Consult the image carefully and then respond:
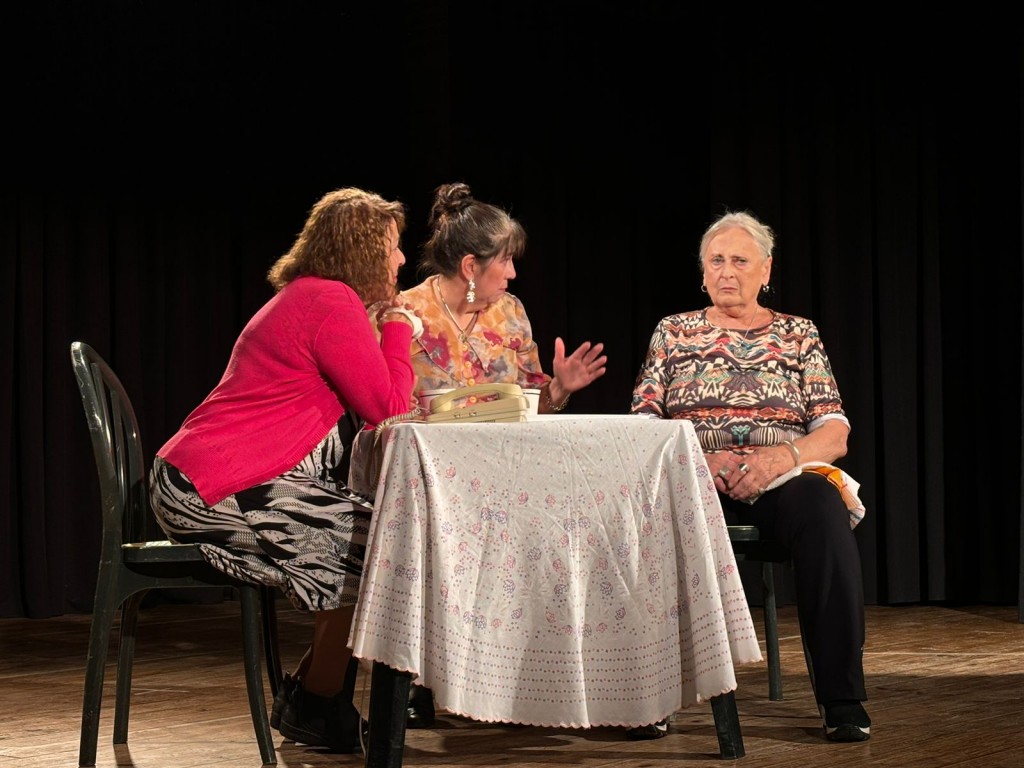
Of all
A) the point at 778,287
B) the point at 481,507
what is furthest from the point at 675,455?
the point at 778,287

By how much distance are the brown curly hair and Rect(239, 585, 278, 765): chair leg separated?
25.3 inches

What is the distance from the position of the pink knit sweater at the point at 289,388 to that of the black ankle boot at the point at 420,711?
0.65 metres

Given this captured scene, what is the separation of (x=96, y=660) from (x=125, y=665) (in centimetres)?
22

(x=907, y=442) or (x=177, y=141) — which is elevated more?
(x=177, y=141)

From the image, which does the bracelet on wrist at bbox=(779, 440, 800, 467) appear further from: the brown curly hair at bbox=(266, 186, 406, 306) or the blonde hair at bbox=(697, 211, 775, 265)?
the brown curly hair at bbox=(266, 186, 406, 306)

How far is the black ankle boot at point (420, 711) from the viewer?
2.99 metres

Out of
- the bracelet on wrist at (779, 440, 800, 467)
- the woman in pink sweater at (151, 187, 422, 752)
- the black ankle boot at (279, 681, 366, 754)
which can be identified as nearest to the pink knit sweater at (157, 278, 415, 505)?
the woman in pink sweater at (151, 187, 422, 752)

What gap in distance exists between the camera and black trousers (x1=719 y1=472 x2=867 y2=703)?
2.75 metres

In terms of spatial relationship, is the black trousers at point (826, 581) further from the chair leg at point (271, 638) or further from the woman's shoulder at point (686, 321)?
the chair leg at point (271, 638)

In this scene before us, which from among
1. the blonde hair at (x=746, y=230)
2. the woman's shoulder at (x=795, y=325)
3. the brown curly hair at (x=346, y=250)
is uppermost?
the blonde hair at (x=746, y=230)

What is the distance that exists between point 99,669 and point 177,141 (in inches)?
132

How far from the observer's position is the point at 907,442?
529cm

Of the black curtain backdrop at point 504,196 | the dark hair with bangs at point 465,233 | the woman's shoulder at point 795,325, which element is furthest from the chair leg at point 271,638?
the black curtain backdrop at point 504,196

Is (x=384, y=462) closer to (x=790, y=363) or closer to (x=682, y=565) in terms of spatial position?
(x=682, y=565)
